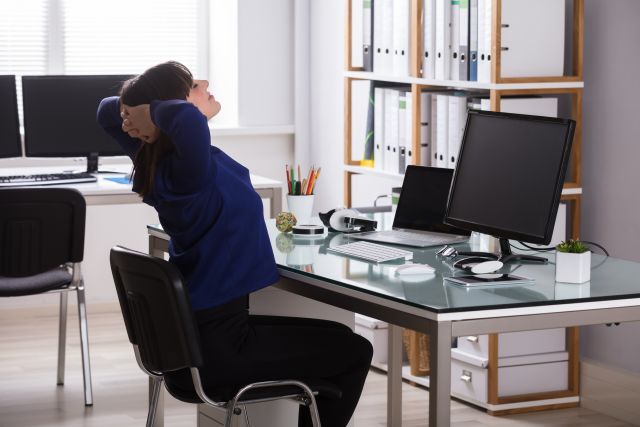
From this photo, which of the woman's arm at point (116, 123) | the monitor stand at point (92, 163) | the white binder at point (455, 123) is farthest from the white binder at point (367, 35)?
the woman's arm at point (116, 123)

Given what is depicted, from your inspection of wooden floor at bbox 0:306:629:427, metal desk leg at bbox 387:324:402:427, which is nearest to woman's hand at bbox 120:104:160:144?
metal desk leg at bbox 387:324:402:427

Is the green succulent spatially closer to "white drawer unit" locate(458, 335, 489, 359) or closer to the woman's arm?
the woman's arm

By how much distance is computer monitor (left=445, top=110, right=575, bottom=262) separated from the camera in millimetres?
2805

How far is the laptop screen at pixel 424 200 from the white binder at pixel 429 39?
38.1 inches

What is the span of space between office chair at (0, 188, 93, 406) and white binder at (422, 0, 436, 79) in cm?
133

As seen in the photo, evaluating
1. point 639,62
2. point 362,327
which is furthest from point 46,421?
point 639,62

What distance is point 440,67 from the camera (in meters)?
4.15

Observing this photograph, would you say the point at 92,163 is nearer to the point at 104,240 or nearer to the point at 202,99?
the point at 104,240

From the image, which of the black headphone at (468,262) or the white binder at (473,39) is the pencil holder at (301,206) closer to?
the black headphone at (468,262)

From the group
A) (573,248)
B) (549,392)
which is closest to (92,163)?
(549,392)

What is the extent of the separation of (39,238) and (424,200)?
138 cm

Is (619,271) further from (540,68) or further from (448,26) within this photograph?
(448,26)

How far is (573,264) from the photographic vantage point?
2.57m

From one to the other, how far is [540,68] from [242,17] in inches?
86.9
